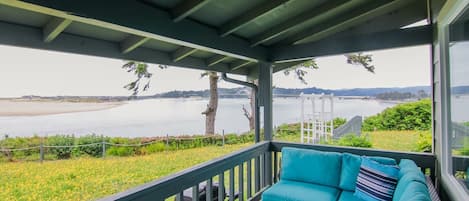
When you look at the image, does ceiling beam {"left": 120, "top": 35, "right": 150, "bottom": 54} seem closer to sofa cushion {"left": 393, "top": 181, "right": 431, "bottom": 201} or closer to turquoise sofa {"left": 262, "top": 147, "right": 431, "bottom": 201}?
turquoise sofa {"left": 262, "top": 147, "right": 431, "bottom": 201}

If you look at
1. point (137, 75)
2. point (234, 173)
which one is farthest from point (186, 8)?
point (137, 75)

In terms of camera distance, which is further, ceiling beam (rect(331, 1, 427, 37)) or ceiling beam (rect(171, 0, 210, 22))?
ceiling beam (rect(331, 1, 427, 37))

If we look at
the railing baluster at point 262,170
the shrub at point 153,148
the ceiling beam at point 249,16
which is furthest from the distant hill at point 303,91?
the ceiling beam at point 249,16

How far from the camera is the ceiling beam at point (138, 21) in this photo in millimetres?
1542

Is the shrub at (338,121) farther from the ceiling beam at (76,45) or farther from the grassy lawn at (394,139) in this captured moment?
the ceiling beam at (76,45)

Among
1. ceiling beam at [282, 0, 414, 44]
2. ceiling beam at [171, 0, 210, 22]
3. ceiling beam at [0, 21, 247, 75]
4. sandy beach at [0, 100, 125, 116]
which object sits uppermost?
ceiling beam at [282, 0, 414, 44]

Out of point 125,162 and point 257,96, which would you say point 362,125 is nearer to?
point 257,96

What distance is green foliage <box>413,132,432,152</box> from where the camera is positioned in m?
3.95

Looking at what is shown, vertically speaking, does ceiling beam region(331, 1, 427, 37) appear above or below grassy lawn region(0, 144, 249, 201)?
above

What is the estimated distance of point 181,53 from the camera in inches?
137

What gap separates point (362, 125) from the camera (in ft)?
16.4

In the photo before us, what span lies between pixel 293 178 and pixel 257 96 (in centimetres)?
145

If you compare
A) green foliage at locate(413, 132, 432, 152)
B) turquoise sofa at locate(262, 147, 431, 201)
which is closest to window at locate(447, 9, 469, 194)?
turquoise sofa at locate(262, 147, 431, 201)

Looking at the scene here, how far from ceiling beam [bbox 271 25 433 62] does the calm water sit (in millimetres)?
1103
